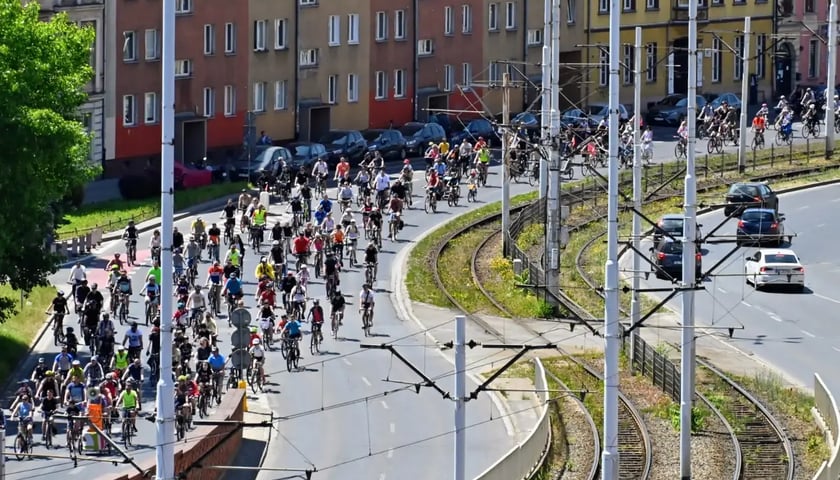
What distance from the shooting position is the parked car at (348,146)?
8625cm

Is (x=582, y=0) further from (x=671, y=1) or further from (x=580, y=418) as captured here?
(x=580, y=418)

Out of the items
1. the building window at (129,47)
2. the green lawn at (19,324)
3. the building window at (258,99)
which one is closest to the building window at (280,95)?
the building window at (258,99)

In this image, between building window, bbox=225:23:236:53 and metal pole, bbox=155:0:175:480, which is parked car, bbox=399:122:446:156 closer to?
building window, bbox=225:23:236:53

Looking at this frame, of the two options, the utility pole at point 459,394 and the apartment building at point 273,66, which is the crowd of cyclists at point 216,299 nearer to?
the utility pole at point 459,394

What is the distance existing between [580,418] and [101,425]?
1064 centimetres

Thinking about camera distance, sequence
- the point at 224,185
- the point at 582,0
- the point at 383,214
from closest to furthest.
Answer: the point at 383,214 → the point at 224,185 → the point at 582,0

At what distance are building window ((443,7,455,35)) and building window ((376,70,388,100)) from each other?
15.7 feet

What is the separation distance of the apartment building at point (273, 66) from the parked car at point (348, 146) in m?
4.06

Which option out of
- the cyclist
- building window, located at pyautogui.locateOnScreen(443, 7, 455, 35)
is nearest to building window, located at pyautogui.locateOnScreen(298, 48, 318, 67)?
building window, located at pyautogui.locateOnScreen(443, 7, 455, 35)

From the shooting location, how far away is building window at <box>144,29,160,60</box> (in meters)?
85.0

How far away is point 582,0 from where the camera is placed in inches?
4240

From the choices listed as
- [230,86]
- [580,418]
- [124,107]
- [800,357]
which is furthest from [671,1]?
[580,418]

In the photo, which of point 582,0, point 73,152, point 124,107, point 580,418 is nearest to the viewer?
point 580,418

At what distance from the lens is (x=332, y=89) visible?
95.8 m
